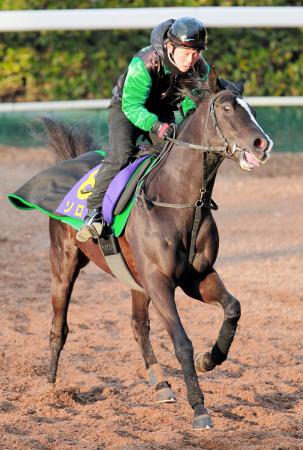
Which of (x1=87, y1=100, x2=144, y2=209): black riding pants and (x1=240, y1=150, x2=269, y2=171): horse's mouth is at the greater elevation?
(x1=240, y1=150, x2=269, y2=171): horse's mouth

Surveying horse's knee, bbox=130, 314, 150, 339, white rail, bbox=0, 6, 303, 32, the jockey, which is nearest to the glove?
the jockey

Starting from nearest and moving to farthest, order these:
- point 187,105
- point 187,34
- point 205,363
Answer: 1. point 187,34
2. point 205,363
3. point 187,105

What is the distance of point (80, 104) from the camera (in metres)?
11.8

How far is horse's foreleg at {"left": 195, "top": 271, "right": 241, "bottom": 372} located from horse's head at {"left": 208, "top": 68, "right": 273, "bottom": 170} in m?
0.78

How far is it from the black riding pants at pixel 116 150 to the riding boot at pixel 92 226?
5cm

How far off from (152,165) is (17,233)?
464 centimetres

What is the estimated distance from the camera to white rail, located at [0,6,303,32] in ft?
35.3

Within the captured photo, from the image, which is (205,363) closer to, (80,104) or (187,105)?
(187,105)

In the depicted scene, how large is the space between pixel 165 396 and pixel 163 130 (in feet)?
4.85

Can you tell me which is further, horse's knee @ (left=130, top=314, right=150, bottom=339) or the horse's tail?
the horse's tail

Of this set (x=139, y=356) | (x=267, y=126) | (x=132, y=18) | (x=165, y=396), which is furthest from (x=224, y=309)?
(x=267, y=126)

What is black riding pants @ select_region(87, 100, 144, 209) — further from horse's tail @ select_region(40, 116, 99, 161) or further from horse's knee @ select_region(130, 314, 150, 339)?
horse's tail @ select_region(40, 116, 99, 161)

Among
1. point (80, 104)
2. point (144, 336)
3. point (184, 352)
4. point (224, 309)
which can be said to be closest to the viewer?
point (184, 352)

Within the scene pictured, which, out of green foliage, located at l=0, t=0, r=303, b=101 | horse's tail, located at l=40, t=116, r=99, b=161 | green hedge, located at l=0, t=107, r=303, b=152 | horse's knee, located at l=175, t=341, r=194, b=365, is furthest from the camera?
green foliage, located at l=0, t=0, r=303, b=101
